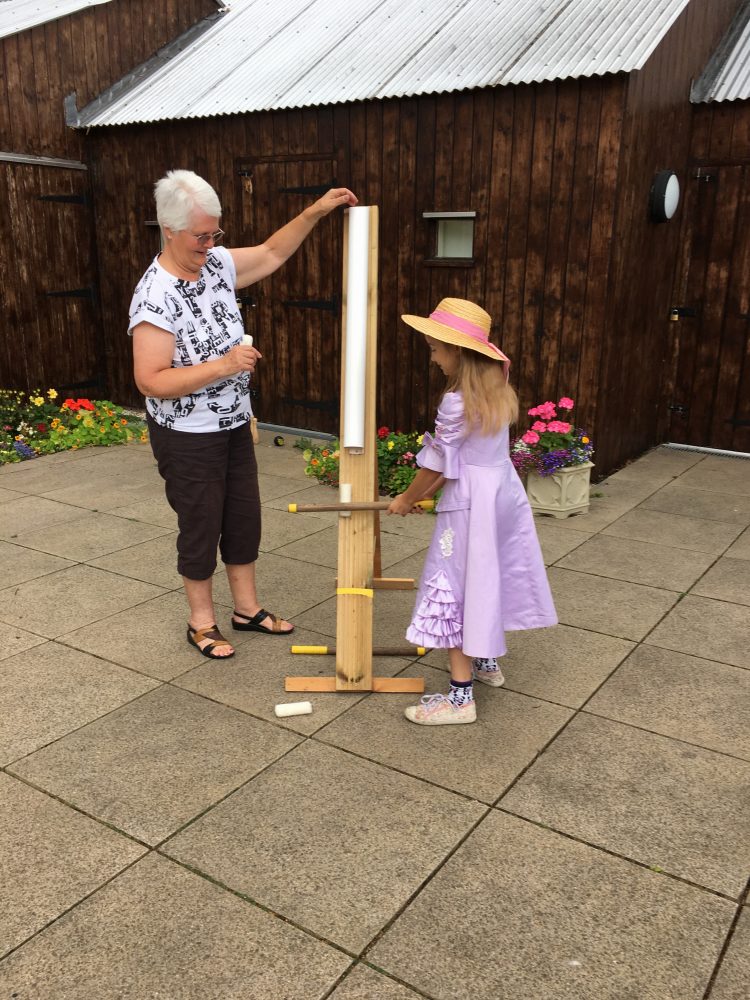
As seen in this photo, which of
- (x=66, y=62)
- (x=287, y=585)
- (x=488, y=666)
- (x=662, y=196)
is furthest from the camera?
(x=66, y=62)

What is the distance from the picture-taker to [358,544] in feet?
10.8

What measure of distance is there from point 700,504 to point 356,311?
402 centimetres

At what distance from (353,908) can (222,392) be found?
2038 mm

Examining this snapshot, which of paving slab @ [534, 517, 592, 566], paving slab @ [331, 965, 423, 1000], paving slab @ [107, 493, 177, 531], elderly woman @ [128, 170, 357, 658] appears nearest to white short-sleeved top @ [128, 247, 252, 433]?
elderly woman @ [128, 170, 357, 658]

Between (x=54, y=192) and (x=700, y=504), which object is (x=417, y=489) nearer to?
(x=700, y=504)

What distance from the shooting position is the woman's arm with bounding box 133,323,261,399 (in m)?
3.16

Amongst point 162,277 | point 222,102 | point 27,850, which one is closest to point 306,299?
point 222,102

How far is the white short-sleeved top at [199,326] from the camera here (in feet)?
10.5

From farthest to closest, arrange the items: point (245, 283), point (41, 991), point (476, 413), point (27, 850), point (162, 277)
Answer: point (245, 283) → point (162, 277) → point (476, 413) → point (27, 850) → point (41, 991)

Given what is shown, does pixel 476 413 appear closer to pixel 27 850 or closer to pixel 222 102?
pixel 27 850

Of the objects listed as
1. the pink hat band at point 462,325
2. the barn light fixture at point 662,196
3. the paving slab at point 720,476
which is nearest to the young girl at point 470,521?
the pink hat band at point 462,325

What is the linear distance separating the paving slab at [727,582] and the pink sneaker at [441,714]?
190 cm

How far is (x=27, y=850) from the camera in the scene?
2.48 meters

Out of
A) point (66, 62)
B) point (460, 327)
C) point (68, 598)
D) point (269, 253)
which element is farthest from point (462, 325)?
point (66, 62)
